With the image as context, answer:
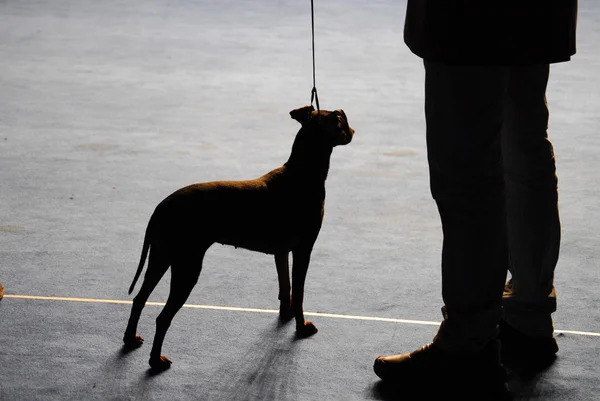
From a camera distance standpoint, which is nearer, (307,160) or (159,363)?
(159,363)

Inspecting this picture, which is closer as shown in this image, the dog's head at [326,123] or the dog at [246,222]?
the dog at [246,222]

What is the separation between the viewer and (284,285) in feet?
10.9

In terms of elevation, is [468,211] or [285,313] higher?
[468,211]

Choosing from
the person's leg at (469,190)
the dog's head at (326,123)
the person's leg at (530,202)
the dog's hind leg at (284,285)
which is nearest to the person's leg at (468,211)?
the person's leg at (469,190)

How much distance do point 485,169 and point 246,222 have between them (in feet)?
2.62

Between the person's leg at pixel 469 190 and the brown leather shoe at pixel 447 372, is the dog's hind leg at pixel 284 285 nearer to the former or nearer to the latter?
the brown leather shoe at pixel 447 372

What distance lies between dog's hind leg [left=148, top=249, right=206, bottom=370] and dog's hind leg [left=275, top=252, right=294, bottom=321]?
0.41 metres

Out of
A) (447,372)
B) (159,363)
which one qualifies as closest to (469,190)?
(447,372)

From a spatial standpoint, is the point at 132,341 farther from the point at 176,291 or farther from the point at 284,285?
the point at 284,285

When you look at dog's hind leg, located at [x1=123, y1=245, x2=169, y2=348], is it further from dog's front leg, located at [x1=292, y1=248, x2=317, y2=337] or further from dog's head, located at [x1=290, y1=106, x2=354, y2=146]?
dog's head, located at [x1=290, y1=106, x2=354, y2=146]

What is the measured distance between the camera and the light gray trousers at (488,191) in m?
2.61

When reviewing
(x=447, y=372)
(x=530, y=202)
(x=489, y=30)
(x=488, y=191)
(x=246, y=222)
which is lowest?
(x=447, y=372)

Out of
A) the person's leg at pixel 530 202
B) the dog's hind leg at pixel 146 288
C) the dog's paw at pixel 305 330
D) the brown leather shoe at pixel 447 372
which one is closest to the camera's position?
the brown leather shoe at pixel 447 372

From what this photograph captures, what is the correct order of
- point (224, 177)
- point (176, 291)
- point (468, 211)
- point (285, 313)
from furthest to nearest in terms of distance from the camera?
point (224, 177) < point (285, 313) < point (176, 291) < point (468, 211)
